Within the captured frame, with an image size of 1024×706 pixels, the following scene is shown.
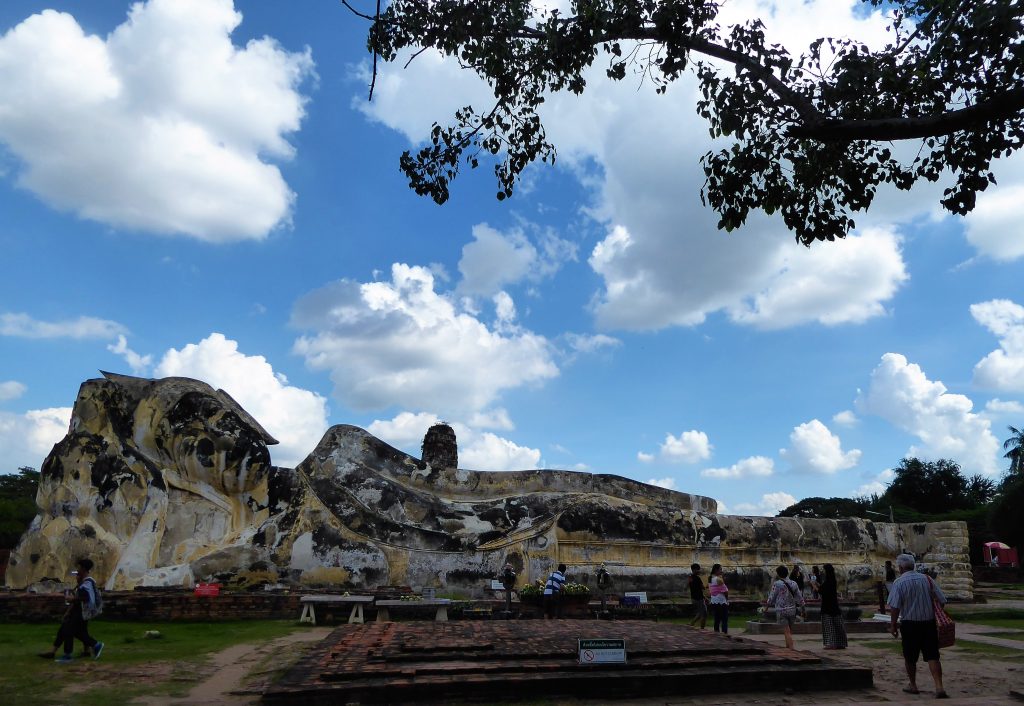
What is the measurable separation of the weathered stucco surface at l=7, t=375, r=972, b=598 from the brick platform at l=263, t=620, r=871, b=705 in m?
5.56

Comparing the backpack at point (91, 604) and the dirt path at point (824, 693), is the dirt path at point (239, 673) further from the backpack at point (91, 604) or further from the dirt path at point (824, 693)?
the backpack at point (91, 604)

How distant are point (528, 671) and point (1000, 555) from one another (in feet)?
127

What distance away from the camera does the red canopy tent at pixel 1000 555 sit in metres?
36.0

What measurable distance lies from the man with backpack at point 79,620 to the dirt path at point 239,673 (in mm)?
1220

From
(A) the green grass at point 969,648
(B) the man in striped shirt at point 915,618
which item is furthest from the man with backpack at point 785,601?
(B) the man in striped shirt at point 915,618

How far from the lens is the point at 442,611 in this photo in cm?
1120

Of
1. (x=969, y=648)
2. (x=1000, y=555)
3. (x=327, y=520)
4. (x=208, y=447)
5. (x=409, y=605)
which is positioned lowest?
(x=969, y=648)

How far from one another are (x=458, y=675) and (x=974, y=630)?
8718 mm

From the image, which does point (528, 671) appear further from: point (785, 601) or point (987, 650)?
point (987, 650)

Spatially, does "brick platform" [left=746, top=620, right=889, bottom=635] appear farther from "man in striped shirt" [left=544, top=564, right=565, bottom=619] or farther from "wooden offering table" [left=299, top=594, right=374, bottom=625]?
"wooden offering table" [left=299, top=594, right=374, bottom=625]

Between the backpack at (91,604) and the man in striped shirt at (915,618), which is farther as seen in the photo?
the backpack at (91,604)

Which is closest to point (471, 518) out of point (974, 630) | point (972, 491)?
point (974, 630)

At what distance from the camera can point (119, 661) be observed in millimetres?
7461

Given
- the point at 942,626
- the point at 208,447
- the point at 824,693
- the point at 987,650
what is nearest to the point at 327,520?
the point at 208,447
